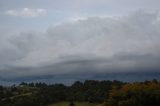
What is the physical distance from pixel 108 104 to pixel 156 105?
57.1 feet

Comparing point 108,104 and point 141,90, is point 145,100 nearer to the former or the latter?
point 141,90

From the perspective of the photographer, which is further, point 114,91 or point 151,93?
point 114,91

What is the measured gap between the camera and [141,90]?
131m

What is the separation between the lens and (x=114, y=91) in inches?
5379

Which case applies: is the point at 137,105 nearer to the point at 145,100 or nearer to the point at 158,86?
the point at 145,100

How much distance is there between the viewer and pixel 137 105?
125688 millimetres

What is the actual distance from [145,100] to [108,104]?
15000 mm

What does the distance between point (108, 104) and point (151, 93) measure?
16.4 m

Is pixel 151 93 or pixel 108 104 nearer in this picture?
pixel 151 93

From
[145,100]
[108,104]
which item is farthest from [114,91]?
[145,100]

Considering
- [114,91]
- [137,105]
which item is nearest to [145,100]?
[137,105]

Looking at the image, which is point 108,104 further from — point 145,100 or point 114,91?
point 145,100

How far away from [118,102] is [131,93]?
17.5 ft

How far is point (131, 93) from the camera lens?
131 meters
